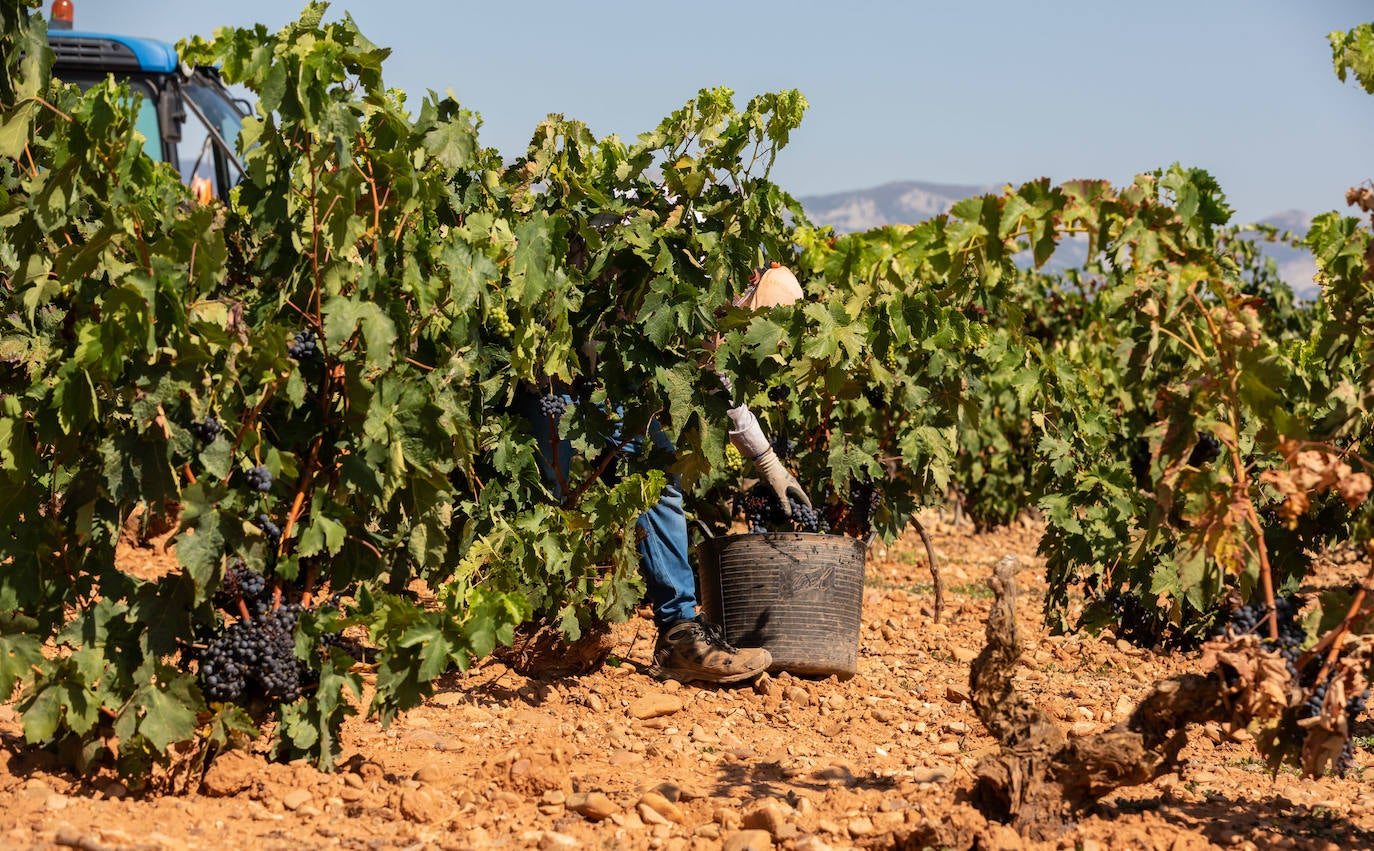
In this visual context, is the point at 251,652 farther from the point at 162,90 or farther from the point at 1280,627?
the point at 162,90

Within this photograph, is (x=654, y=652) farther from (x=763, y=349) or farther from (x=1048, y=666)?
(x=1048, y=666)

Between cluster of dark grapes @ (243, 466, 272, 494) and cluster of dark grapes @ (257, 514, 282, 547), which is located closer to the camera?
cluster of dark grapes @ (243, 466, 272, 494)

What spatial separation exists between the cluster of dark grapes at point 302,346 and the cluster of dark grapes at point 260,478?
0.28 metres

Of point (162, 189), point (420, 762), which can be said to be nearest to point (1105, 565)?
point (420, 762)

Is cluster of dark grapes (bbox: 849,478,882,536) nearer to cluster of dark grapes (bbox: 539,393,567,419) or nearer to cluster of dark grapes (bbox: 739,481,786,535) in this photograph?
cluster of dark grapes (bbox: 739,481,786,535)

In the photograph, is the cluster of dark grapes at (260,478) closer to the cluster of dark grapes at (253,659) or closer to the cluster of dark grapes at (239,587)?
the cluster of dark grapes at (239,587)

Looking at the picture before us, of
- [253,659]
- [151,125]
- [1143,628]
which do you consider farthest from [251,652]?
[151,125]

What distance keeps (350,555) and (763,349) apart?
5.01 feet

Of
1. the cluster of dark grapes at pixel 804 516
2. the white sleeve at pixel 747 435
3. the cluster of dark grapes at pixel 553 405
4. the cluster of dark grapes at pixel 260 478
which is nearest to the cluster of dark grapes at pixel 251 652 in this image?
the cluster of dark grapes at pixel 260 478

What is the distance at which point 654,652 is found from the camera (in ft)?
16.3

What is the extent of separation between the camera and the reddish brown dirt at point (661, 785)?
2.94 m

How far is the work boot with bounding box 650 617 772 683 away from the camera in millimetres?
4707

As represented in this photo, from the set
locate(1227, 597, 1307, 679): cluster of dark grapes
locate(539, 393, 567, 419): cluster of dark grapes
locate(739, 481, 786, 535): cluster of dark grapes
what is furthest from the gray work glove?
locate(1227, 597, 1307, 679): cluster of dark grapes

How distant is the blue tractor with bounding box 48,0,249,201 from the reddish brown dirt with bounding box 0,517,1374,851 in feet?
22.5
